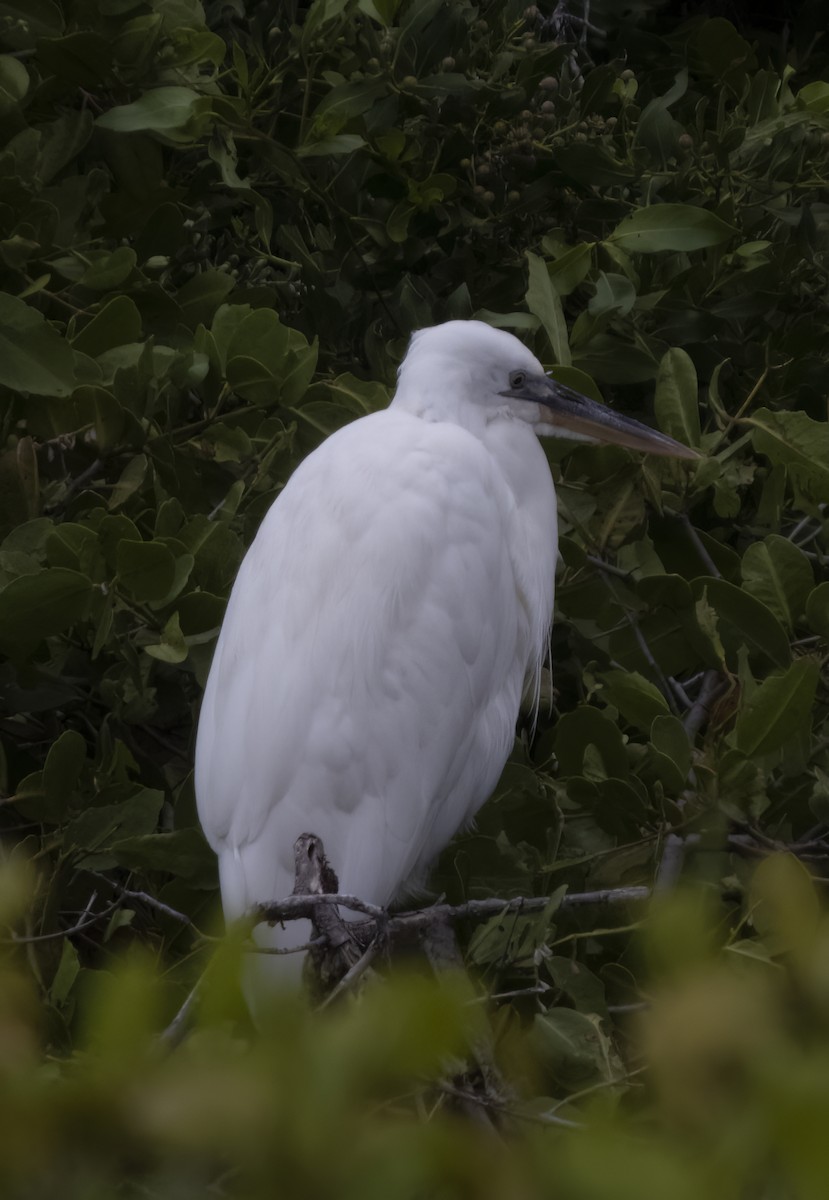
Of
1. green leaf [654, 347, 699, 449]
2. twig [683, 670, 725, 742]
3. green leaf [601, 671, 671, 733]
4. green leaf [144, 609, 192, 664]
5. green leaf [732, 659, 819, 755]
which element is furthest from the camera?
green leaf [654, 347, 699, 449]

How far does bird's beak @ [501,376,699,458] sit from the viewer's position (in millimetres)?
2211

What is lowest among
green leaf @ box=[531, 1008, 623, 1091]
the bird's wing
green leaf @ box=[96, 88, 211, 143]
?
the bird's wing

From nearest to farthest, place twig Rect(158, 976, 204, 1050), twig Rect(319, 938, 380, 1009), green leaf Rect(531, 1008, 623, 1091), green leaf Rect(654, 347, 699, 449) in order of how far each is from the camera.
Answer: twig Rect(158, 976, 204, 1050)
twig Rect(319, 938, 380, 1009)
green leaf Rect(531, 1008, 623, 1091)
green leaf Rect(654, 347, 699, 449)

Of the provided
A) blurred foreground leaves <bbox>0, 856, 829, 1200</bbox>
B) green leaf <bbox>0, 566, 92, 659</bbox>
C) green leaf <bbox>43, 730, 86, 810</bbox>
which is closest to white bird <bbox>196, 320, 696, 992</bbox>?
green leaf <bbox>43, 730, 86, 810</bbox>

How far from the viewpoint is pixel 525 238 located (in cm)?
262

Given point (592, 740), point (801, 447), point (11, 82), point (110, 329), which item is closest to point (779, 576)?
point (801, 447)

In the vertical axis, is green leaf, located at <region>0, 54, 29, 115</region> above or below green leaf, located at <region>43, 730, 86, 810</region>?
above

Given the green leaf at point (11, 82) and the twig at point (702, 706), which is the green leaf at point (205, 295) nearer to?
the green leaf at point (11, 82)

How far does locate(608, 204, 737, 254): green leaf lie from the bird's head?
289 mm

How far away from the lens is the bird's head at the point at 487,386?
236 centimetres

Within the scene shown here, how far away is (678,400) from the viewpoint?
2059 millimetres

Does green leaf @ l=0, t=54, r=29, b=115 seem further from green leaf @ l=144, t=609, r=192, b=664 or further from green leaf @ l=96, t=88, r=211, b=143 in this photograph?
green leaf @ l=144, t=609, r=192, b=664

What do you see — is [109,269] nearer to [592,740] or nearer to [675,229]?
[675,229]

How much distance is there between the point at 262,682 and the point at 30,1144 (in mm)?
1666
